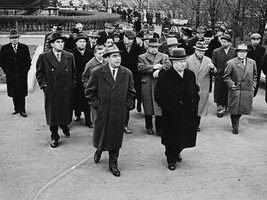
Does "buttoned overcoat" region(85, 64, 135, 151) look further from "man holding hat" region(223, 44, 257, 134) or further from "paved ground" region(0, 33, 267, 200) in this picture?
"man holding hat" region(223, 44, 257, 134)

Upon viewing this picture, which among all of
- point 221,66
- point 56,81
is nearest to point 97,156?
point 56,81

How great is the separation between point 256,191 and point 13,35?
6.18m

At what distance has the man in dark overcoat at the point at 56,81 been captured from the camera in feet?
25.1

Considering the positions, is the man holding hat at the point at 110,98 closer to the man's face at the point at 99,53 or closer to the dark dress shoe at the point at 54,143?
the dark dress shoe at the point at 54,143

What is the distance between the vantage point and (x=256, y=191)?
599 centimetres

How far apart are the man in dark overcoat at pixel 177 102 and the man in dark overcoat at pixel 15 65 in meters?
4.17

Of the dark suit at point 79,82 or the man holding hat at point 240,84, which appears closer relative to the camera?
the man holding hat at point 240,84

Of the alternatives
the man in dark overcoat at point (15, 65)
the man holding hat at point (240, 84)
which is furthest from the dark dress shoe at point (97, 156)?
the man in dark overcoat at point (15, 65)

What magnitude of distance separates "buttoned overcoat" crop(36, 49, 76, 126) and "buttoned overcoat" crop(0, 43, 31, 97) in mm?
2172

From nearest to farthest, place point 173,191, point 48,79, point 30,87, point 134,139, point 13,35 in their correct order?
point 173,191
point 48,79
point 134,139
point 13,35
point 30,87

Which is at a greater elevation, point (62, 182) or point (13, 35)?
point (13, 35)

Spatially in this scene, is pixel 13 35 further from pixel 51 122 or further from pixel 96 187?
pixel 96 187

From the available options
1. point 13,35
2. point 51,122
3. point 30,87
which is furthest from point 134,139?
point 30,87

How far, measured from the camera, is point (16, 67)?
9.77 metres
